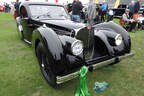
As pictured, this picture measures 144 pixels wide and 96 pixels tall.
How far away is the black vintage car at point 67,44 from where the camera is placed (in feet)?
6.70

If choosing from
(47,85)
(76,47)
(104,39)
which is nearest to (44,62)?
(47,85)

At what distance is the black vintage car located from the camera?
204 cm

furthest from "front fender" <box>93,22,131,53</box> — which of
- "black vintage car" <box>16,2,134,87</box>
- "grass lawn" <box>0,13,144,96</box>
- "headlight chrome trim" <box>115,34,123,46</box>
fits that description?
"grass lawn" <box>0,13,144,96</box>

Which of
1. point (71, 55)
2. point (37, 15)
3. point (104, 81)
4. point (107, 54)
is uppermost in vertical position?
point (37, 15)

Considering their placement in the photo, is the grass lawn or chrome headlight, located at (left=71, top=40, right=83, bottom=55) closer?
chrome headlight, located at (left=71, top=40, right=83, bottom=55)

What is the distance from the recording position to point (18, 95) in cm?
218

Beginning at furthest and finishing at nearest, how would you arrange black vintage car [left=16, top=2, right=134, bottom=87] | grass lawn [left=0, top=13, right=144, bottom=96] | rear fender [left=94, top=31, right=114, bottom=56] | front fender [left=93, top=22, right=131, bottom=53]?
front fender [left=93, top=22, right=131, bottom=53] → rear fender [left=94, top=31, right=114, bottom=56] → grass lawn [left=0, top=13, right=144, bottom=96] → black vintage car [left=16, top=2, right=134, bottom=87]

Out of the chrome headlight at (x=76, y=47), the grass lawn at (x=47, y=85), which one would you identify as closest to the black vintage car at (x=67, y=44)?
the chrome headlight at (x=76, y=47)

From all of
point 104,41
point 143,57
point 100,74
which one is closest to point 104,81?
point 100,74

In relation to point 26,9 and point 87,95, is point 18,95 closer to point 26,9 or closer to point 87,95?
point 87,95

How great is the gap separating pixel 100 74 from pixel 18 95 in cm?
165

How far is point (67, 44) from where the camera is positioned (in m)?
2.14

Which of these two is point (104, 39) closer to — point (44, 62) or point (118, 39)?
point (118, 39)

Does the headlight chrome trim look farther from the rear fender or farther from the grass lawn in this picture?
the grass lawn
